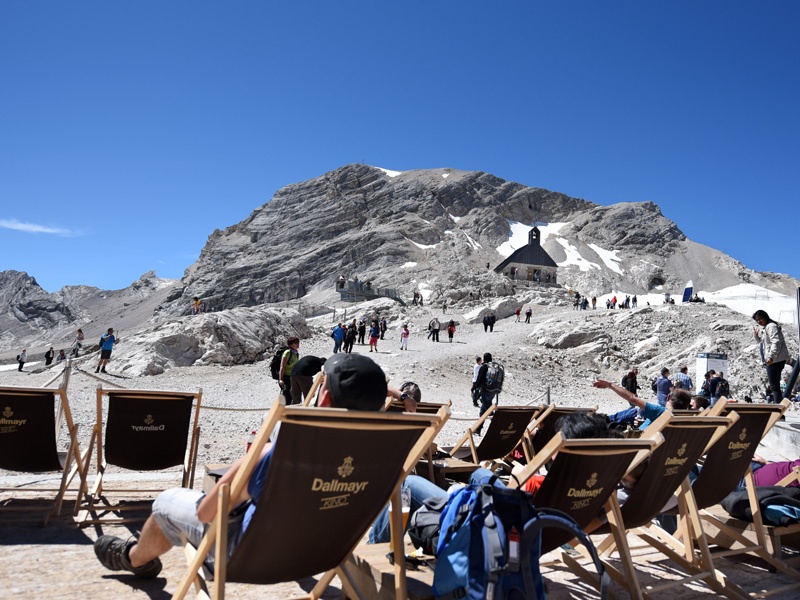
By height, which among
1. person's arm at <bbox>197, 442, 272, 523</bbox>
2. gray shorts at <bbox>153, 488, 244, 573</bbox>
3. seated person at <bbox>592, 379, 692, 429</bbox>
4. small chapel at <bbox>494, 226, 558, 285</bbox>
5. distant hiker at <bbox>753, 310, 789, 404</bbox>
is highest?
small chapel at <bbox>494, 226, 558, 285</bbox>

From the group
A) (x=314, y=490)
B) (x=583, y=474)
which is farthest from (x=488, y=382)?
(x=314, y=490)

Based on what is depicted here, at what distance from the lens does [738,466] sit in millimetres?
3539

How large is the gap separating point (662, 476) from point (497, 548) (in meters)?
1.44

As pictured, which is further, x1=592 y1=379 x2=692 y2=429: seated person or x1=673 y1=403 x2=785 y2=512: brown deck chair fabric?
x1=592 y1=379 x2=692 y2=429: seated person

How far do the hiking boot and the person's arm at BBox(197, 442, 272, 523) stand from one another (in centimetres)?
94

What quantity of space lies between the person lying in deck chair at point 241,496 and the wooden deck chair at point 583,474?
0.82 m

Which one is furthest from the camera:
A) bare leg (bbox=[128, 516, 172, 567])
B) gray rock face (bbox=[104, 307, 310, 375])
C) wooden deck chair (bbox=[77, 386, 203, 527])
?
gray rock face (bbox=[104, 307, 310, 375])

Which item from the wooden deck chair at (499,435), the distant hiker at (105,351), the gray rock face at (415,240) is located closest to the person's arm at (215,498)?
the wooden deck chair at (499,435)

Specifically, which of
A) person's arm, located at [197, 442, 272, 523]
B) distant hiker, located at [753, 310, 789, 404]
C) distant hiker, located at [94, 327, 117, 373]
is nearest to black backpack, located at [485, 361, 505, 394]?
distant hiker, located at [753, 310, 789, 404]

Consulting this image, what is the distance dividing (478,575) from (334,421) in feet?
2.50

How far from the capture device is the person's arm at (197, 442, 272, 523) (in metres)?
1.84

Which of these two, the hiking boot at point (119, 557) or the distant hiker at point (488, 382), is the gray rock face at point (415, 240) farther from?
the hiking boot at point (119, 557)

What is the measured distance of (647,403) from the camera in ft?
14.2

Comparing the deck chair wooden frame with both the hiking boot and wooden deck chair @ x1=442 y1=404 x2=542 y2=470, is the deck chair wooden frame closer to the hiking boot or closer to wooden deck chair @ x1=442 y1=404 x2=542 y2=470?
wooden deck chair @ x1=442 y1=404 x2=542 y2=470
